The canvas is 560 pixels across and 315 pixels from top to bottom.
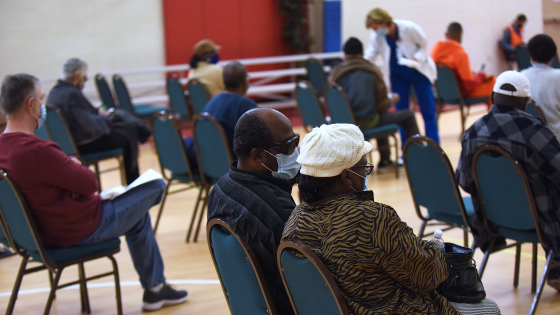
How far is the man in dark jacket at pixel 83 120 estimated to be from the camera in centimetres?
468

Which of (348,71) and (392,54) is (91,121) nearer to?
(348,71)

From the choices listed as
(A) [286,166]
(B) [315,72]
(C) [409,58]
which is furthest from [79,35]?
(A) [286,166]

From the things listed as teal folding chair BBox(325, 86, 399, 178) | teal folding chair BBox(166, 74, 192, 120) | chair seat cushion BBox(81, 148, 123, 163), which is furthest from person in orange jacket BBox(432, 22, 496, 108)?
chair seat cushion BBox(81, 148, 123, 163)

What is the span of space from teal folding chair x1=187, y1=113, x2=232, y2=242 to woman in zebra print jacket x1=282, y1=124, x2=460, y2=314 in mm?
2033

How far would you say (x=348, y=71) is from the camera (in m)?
5.35

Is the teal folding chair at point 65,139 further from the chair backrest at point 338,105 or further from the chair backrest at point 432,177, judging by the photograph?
the chair backrest at point 432,177

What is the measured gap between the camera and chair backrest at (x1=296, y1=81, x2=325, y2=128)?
5520 millimetres

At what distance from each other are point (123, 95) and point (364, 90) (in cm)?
300

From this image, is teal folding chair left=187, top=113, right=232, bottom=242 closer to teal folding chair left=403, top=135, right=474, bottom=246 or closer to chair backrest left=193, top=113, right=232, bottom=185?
chair backrest left=193, top=113, right=232, bottom=185

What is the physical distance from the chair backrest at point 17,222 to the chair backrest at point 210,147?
1.34 meters

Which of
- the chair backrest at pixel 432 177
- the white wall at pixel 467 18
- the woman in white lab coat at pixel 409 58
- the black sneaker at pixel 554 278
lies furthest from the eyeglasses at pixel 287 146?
the white wall at pixel 467 18

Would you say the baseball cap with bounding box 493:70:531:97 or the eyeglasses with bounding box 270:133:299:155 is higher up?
the baseball cap with bounding box 493:70:531:97

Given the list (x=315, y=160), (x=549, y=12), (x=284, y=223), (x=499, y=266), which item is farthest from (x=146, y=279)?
(x=549, y=12)

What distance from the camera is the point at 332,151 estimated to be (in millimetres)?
1594
